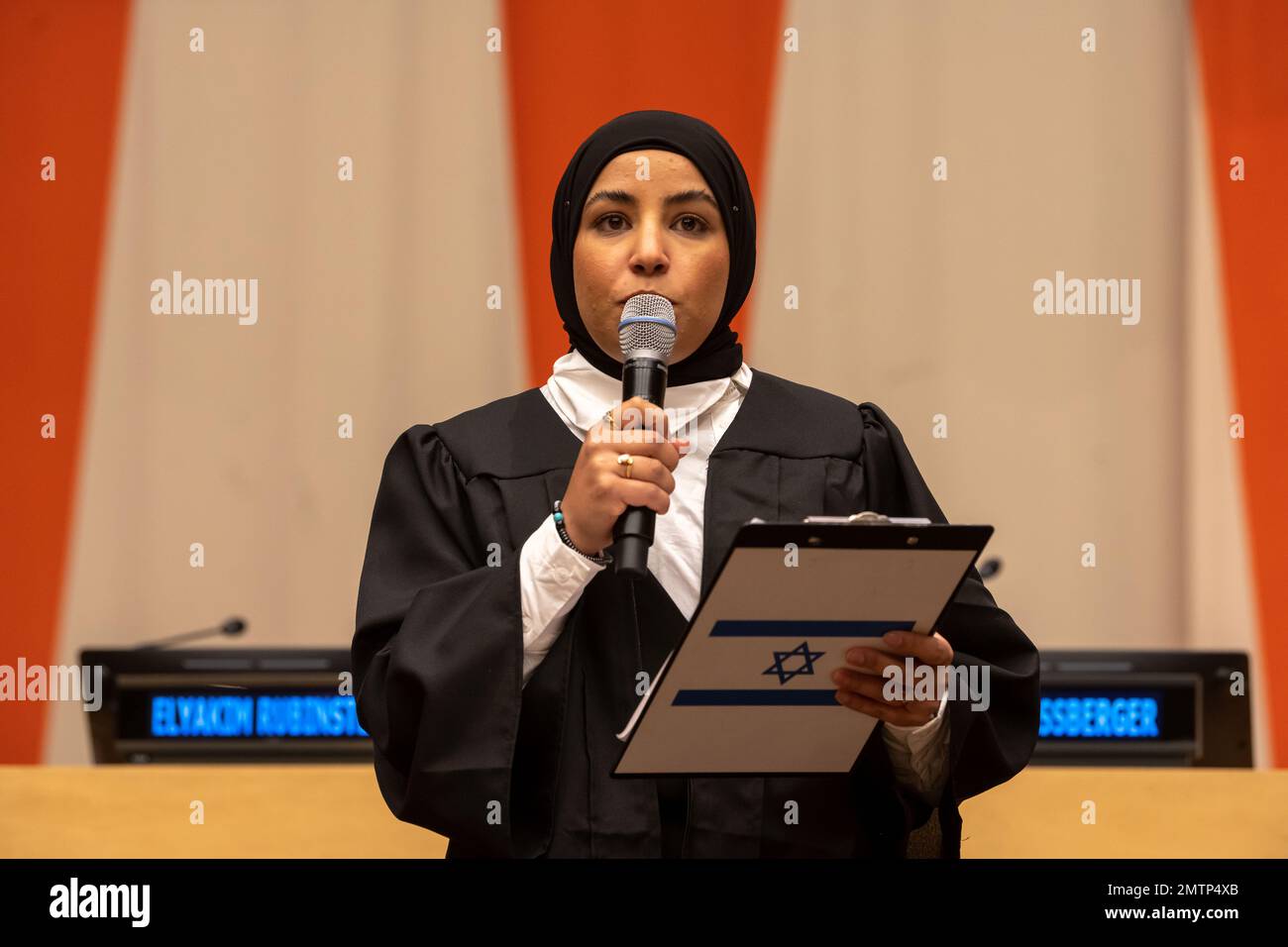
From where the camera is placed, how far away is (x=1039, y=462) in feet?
13.1

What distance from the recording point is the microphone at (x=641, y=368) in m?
1.25

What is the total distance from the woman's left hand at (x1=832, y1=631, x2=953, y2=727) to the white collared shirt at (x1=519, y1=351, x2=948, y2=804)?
0.08 meters

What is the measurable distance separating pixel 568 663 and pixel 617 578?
0.11 meters

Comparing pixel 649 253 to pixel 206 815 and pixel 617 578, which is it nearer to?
pixel 617 578

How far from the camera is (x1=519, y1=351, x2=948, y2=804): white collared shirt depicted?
4.45ft

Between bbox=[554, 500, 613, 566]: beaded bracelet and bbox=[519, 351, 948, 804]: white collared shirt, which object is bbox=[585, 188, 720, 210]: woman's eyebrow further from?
bbox=[554, 500, 613, 566]: beaded bracelet

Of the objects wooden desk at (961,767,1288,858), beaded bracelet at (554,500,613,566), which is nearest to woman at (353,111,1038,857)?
beaded bracelet at (554,500,613,566)

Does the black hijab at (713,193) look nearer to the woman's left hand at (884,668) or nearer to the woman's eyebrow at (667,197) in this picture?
the woman's eyebrow at (667,197)

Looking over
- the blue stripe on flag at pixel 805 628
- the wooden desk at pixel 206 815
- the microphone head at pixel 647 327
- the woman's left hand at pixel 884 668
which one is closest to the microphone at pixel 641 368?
the microphone head at pixel 647 327

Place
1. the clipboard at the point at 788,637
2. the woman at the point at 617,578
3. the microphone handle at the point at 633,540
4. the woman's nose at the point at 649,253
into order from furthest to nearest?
the woman's nose at the point at 649,253, the woman at the point at 617,578, the microphone handle at the point at 633,540, the clipboard at the point at 788,637

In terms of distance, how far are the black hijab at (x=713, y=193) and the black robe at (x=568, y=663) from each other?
8cm

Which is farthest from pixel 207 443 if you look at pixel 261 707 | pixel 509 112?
pixel 261 707

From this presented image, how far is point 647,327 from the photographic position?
1441mm

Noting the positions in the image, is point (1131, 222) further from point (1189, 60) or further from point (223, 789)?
point (223, 789)
